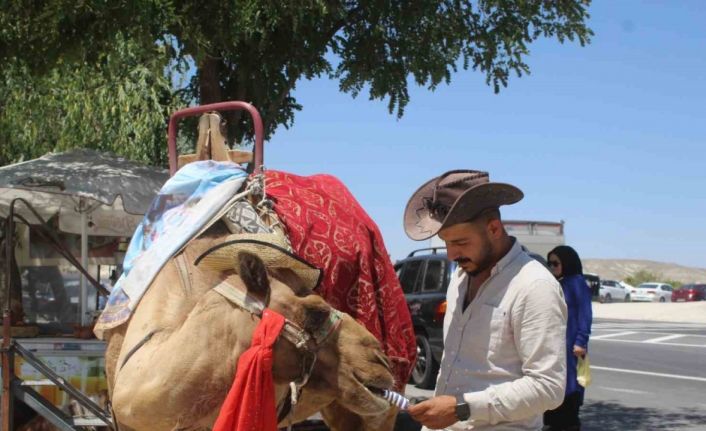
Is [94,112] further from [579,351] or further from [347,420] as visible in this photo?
[347,420]

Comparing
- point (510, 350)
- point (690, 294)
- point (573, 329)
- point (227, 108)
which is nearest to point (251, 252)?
point (510, 350)

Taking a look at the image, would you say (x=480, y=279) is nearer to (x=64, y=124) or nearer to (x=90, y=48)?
(x=90, y=48)

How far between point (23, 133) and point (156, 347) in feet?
55.1

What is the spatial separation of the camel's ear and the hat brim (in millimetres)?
26

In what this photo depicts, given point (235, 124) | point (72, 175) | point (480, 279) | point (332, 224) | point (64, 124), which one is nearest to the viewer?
point (480, 279)

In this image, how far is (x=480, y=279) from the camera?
3527 millimetres

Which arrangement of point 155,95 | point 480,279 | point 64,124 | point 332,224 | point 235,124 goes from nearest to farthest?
1. point 480,279
2. point 332,224
3. point 235,124
4. point 155,95
5. point 64,124

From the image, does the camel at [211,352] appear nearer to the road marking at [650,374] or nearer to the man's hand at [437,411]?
the man's hand at [437,411]

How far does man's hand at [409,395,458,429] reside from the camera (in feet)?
10.5

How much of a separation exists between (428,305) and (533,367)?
35.9 ft

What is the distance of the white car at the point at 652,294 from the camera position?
54125 mm

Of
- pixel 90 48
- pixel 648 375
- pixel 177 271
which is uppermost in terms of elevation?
pixel 90 48

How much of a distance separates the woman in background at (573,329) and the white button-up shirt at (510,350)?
18.1 feet

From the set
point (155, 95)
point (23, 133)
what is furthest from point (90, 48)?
point (23, 133)
